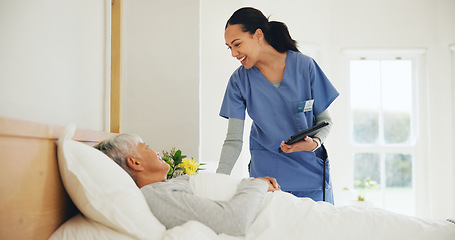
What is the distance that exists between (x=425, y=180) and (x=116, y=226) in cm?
400

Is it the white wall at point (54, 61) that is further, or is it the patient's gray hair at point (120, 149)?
the patient's gray hair at point (120, 149)

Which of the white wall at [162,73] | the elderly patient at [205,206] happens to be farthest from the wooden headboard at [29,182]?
the white wall at [162,73]

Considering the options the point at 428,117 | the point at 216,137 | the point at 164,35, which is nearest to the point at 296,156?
the point at 164,35

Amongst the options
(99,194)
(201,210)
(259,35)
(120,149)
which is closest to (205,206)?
(201,210)

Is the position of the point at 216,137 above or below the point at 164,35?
below

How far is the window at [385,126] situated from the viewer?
4375 millimetres

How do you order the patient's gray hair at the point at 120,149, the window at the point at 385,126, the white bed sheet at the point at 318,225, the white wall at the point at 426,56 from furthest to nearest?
the window at the point at 385,126 < the white wall at the point at 426,56 < the patient's gray hair at the point at 120,149 < the white bed sheet at the point at 318,225

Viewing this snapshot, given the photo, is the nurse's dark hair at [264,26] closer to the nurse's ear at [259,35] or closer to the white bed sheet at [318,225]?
the nurse's ear at [259,35]

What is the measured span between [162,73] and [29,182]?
1836mm

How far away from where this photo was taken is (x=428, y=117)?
430 cm

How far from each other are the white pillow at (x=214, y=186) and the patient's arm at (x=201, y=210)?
0.08 m

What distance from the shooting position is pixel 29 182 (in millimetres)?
908

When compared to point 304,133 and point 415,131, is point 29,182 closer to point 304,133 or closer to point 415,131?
Result: point 304,133

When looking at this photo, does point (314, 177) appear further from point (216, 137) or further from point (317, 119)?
point (216, 137)
